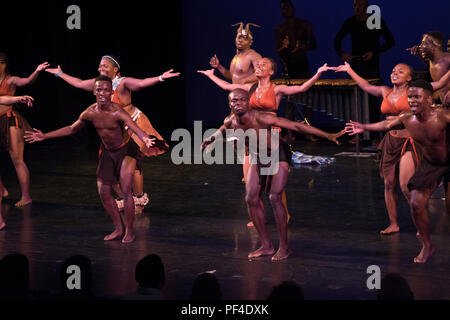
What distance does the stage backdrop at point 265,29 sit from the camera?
1316 cm

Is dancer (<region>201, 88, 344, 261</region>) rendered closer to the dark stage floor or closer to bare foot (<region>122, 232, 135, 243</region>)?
the dark stage floor

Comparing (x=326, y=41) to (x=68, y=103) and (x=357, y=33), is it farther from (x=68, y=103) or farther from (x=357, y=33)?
(x=68, y=103)

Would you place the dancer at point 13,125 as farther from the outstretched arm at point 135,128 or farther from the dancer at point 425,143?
the dancer at point 425,143

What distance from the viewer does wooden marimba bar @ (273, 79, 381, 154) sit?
12234mm

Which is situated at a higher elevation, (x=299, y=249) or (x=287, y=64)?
(x=287, y=64)

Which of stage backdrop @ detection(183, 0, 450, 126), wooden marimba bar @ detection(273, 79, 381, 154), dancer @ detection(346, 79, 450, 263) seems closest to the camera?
dancer @ detection(346, 79, 450, 263)

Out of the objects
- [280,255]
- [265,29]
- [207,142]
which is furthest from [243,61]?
[265,29]

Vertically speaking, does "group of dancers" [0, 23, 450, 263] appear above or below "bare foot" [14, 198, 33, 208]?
above

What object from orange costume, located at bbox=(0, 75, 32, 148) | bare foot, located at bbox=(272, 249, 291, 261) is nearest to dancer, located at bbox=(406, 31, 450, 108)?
bare foot, located at bbox=(272, 249, 291, 261)

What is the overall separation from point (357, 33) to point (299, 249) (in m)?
5.96

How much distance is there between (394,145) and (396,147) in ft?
0.08

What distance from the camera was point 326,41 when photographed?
14.0 metres

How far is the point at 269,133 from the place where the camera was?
681 cm

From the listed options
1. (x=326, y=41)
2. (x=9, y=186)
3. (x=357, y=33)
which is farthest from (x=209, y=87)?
(x=9, y=186)
